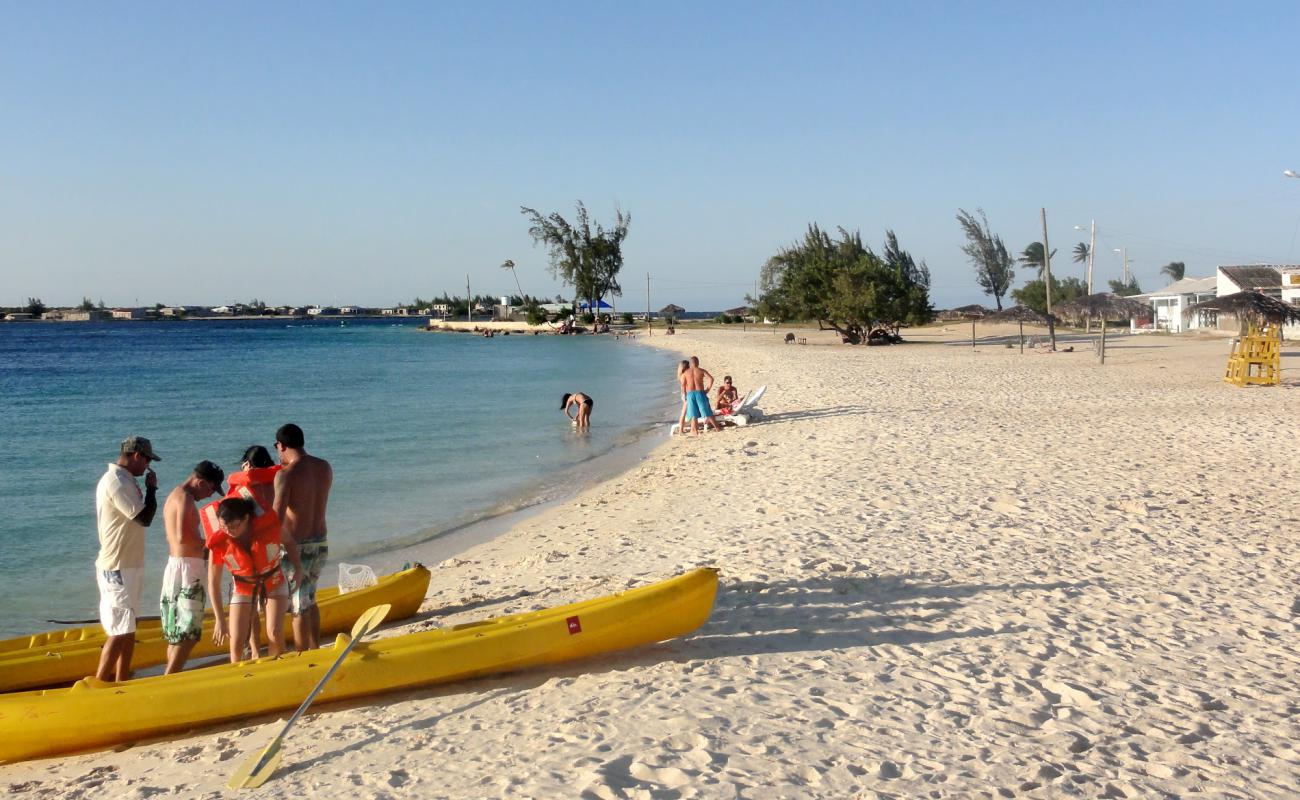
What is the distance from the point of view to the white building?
4397cm

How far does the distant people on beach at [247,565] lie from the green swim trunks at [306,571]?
0.15 ft

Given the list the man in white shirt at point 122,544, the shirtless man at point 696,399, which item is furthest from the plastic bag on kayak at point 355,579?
the shirtless man at point 696,399

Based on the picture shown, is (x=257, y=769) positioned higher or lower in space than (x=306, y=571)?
lower

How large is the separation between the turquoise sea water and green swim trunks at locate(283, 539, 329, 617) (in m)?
3.32

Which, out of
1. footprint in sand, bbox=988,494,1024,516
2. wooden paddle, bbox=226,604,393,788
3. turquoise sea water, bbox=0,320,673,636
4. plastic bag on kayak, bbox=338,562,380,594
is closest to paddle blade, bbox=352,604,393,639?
wooden paddle, bbox=226,604,393,788

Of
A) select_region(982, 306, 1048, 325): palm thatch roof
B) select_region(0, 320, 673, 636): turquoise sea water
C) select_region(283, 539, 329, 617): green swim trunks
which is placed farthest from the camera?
select_region(982, 306, 1048, 325): palm thatch roof

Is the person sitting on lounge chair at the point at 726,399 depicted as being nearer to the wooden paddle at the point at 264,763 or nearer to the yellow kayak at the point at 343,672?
the yellow kayak at the point at 343,672

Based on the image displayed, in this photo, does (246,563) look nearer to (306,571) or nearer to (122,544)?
(306,571)

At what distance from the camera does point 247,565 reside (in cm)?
499

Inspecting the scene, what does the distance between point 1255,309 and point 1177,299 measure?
27627mm

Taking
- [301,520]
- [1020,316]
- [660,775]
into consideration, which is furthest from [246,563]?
[1020,316]

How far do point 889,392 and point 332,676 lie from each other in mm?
16026

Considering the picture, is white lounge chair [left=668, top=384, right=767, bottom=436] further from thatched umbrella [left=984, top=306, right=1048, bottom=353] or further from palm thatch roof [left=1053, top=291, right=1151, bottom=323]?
thatched umbrella [left=984, top=306, right=1048, bottom=353]

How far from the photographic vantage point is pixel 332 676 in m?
4.76
